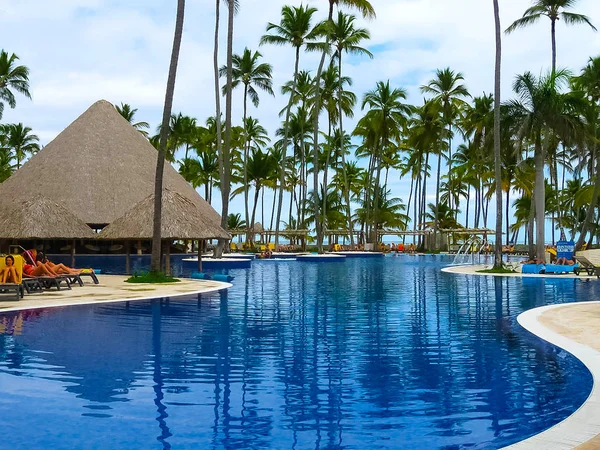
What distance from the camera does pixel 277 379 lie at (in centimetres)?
641

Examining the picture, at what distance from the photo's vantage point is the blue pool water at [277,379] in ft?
15.4

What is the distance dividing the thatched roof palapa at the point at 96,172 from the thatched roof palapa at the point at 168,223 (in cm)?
1175

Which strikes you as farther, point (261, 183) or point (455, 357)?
point (261, 183)

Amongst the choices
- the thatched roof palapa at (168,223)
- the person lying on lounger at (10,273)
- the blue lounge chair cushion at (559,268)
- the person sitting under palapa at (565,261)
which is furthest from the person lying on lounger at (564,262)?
the person lying on lounger at (10,273)

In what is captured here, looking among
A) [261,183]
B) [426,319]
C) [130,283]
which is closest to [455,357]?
[426,319]

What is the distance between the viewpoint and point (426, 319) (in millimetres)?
10898

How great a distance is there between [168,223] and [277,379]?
16.5m

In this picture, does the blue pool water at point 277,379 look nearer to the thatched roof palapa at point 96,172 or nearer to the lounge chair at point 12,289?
the lounge chair at point 12,289

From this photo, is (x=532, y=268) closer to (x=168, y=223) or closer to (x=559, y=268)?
(x=559, y=268)

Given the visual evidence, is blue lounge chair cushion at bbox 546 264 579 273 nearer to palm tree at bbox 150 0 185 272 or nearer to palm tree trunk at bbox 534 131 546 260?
palm tree trunk at bbox 534 131 546 260

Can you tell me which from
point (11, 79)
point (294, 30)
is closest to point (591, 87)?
point (294, 30)

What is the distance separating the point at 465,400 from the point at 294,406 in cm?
157

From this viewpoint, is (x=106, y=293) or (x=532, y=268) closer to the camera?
(x=106, y=293)

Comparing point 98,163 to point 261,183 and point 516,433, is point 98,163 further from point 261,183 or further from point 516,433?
point 516,433
